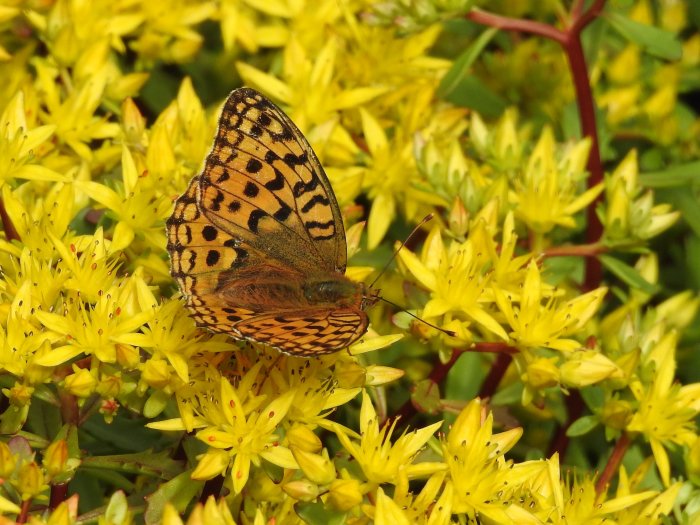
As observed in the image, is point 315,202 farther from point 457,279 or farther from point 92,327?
point 92,327

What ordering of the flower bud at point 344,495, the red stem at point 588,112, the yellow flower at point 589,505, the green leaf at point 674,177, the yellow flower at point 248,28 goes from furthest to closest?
the yellow flower at point 248,28 → the green leaf at point 674,177 → the red stem at point 588,112 → the yellow flower at point 589,505 → the flower bud at point 344,495

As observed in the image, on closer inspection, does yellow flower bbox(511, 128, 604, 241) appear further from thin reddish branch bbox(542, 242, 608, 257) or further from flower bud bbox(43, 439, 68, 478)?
flower bud bbox(43, 439, 68, 478)

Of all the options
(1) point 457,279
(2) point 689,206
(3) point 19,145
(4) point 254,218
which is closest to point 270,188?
(4) point 254,218

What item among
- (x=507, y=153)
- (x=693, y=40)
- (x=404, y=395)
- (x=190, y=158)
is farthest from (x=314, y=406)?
(x=693, y=40)

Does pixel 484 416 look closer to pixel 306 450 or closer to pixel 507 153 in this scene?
pixel 306 450

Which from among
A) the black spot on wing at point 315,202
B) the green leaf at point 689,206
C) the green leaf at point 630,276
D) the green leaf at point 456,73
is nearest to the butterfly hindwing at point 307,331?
the black spot on wing at point 315,202

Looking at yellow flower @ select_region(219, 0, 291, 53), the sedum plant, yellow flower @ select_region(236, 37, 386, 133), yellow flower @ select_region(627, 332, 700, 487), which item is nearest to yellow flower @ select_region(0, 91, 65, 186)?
the sedum plant

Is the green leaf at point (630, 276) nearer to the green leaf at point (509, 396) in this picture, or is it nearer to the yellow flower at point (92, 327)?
the green leaf at point (509, 396)
